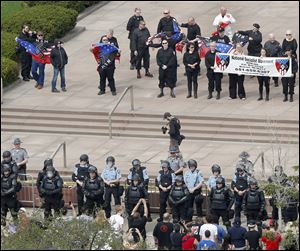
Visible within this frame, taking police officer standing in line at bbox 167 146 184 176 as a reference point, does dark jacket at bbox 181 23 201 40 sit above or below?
above

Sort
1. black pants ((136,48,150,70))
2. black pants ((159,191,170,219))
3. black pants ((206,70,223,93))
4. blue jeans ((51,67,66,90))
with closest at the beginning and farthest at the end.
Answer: black pants ((159,191,170,219))
black pants ((206,70,223,93))
blue jeans ((51,67,66,90))
black pants ((136,48,150,70))

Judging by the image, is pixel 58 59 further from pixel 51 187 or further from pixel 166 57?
pixel 51 187

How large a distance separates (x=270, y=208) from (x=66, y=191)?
480cm

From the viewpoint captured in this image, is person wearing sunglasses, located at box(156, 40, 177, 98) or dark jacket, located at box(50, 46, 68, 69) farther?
dark jacket, located at box(50, 46, 68, 69)

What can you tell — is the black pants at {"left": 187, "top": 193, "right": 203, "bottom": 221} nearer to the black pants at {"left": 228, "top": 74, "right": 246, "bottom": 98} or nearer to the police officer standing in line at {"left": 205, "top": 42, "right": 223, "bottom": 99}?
the police officer standing in line at {"left": 205, "top": 42, "right": 223, "bottom": 99}

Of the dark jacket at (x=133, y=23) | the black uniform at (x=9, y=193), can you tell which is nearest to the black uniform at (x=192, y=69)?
the dark jacket at (x=133, y=23)

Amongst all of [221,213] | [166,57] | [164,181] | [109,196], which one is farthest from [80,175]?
[166,57]

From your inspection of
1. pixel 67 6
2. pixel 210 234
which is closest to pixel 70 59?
pixel 67 6

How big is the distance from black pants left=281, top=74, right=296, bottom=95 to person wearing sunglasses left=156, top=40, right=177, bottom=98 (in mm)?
2946

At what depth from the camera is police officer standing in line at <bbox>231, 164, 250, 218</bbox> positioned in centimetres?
3847

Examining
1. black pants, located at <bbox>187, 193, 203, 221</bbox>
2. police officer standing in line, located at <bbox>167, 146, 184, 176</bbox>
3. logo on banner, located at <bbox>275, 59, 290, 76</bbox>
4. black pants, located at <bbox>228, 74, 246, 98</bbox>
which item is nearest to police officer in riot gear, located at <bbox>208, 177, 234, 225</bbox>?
black pants, located at <bbox>187, 193, 203, 221</bbox>

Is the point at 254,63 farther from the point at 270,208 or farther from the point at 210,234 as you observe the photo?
the point at 210,234

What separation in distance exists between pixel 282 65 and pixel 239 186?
8.28 m

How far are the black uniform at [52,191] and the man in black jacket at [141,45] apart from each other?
10.0m
